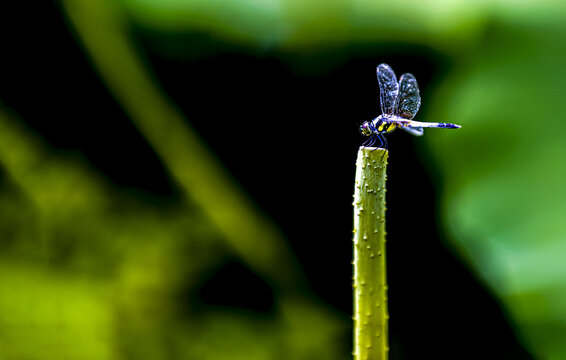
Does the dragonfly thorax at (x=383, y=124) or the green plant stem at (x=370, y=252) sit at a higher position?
the dragonfly thorax at (x=383, y=124)

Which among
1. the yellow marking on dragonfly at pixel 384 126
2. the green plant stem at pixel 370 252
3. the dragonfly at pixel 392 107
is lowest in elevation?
the green plant stem at pixel 370 252

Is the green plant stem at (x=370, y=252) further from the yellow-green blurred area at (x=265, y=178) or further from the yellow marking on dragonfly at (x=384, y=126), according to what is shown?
the yellow-green blurred area at (x=265, y=178)

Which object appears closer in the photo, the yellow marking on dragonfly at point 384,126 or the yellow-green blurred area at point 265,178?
the yellow marking on dragonfly at point 384,126

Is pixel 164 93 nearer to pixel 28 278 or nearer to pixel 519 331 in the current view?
pixel 28 278

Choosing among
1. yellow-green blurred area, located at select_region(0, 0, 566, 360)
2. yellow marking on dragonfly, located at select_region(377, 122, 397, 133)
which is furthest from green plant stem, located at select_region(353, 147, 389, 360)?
yellow-green blurred area, located at select_region(0, 0, 566, 360)

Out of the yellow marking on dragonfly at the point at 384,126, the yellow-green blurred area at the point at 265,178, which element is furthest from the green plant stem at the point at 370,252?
the yellow-green blurred area at the point at 265,178

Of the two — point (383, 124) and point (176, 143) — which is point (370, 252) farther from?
point (176, 143)

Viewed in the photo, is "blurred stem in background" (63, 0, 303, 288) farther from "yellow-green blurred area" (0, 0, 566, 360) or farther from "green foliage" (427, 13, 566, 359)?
"green foliage" (427, 13, 566, 359)
